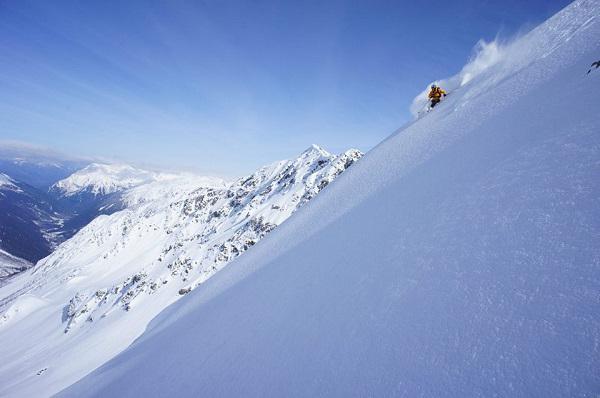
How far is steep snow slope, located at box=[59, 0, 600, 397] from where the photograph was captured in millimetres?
2986

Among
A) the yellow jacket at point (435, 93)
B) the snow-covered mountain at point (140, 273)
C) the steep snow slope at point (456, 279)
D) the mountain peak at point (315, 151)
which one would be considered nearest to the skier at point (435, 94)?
the yellow jacket at point (435, 93)

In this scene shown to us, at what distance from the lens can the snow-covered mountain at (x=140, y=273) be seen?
198 ft

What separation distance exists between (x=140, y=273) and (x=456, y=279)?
106 metres

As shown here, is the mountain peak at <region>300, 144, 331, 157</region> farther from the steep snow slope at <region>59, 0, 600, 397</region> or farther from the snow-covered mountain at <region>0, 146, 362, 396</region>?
the steep snow slope at <region>59, 0, 600, 397</region>

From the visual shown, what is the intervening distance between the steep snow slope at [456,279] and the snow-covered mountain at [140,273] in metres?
47.3

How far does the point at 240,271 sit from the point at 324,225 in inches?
207

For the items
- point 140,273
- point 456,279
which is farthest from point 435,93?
point 140,273

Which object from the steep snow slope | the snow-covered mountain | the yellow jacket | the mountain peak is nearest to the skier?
the yellow jacket

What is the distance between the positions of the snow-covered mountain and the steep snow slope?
1864 inches

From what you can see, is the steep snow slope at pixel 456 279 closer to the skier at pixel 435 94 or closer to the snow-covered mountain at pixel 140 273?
the skier at pixel 435 94

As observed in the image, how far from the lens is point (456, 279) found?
4.26 meters

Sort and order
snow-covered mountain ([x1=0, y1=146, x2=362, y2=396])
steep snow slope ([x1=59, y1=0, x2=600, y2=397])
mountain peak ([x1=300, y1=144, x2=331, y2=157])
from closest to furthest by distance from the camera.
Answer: steep snow slope ([x1=59, y1=0, x2=600, y2=397]), snow-covered mountain ([x1=0, y1=146, x2=362, y2=396]), mountain peak ([x1=300, y1=144, x2=331, y2=157])

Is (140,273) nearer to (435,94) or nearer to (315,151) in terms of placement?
(315,151)

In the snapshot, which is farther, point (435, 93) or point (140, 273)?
point (140, 273)
